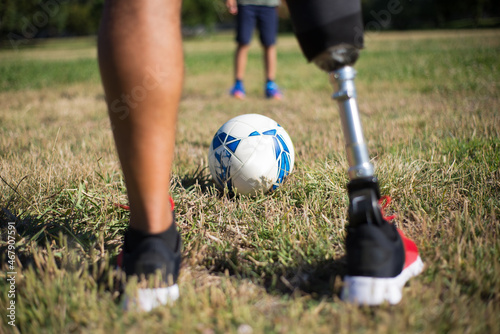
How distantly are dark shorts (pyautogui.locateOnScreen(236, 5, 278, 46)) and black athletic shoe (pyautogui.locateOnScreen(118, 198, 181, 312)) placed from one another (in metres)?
5.15

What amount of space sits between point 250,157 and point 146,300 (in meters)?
1.08

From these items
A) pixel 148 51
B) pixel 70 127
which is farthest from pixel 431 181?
pixel 70 127

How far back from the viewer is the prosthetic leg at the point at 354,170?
1173mm

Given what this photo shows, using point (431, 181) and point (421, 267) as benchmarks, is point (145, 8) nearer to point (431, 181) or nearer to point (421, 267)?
point (421, 267)

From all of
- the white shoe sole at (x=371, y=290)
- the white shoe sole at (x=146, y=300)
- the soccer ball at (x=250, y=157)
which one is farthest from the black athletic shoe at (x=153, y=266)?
the soccer ball at (x=250, y=157)

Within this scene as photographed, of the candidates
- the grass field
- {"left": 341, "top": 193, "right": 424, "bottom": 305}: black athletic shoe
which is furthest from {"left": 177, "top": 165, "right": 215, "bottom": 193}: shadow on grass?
{"left": 341, "top": 193, "right": 424, "bottom": 305}: black athletic shoe

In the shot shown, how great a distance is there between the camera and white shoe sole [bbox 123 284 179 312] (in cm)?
115

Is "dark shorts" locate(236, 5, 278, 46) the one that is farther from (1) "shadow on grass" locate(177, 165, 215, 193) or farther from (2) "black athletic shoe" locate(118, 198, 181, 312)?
→ (2) "black athletic shoe" locate(118, 198, 181, 312)

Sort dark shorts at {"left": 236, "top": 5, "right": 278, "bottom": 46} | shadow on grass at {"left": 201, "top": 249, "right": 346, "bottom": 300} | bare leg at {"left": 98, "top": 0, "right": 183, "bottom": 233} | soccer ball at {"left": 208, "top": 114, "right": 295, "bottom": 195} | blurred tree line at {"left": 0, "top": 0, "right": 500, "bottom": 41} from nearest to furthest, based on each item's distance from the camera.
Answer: bare leg at {"left": 98, "top": 0, "right": 183, "bottom": 233} < shadow on grass at {"left": 201, "top": 249, "right": 346, "bottom": 300} < soccer ball at {"left": 208, "top": 114, "right": 295, "bottom": 195} < dark shorts at {"left": 236, "top": 5, "right": 278, "bottom": 46} < blurred tree line at {"left": 0, "top": 0, "right": 500, "bottom": 41}

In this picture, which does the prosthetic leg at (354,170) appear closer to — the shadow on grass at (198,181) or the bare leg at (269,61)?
the shadow on grass at (198,181)

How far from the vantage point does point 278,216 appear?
6.03 ft

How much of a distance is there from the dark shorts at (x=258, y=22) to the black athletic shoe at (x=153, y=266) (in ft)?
16.9

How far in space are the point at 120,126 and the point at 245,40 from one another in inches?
201

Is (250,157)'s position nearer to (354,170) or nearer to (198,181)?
(198,181)
